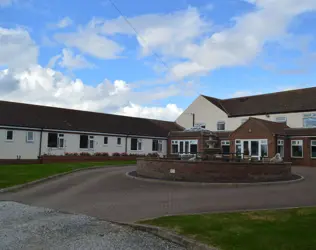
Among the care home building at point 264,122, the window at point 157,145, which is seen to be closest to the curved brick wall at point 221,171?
the care home building at point 264,122

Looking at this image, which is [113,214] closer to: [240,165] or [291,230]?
[291,230]

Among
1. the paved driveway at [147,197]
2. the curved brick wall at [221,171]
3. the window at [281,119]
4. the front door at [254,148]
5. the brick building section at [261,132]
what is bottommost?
the paved driveway at [147,197]

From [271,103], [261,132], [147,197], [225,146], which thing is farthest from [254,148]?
[147,197]

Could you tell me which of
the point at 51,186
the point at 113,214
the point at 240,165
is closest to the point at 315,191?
the point at 240,165

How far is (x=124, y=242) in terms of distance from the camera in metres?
6.51

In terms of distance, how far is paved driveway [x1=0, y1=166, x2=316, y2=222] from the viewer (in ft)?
31.5

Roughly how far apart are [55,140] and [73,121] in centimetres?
354

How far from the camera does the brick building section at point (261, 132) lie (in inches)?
1156

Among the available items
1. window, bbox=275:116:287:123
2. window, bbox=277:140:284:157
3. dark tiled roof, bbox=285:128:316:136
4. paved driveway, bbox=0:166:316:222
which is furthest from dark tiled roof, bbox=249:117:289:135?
paved driveway, bbox=0:166:316:222

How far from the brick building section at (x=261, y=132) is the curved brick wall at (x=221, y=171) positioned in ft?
43.2

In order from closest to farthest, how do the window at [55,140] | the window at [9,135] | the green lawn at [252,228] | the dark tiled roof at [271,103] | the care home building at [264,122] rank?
the green lawn at [252,228] → the window at [9,135] → the care home building at [264,122] → the window at [55,140] → the dark tiled roof at [271,103]

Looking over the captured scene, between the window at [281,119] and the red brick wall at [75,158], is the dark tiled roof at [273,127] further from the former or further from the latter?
the red brick wall at [75,158]

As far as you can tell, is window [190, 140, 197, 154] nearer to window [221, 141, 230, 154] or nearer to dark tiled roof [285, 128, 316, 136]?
window [221, 141, 230, 154]

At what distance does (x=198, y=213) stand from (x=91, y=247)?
11.7 feet
